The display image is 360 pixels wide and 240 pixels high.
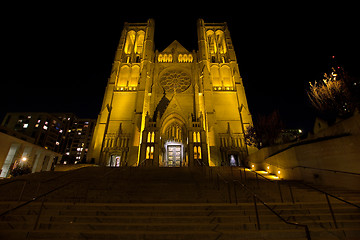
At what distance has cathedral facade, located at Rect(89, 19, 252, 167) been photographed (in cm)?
2053

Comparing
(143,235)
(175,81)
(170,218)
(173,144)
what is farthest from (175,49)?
(143,235)

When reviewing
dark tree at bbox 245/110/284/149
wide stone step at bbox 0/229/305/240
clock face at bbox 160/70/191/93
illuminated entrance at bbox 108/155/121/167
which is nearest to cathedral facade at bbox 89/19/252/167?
clock face at bbox 160/70/191/93

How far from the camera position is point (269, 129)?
1909cm

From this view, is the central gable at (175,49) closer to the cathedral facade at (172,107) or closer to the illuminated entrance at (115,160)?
the cathedral facade at (172,107)

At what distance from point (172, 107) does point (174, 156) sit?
6.86m

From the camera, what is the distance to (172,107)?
2273 centimetres

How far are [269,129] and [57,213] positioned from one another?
66.5 ft

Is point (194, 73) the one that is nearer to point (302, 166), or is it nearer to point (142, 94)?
point (142, 94)

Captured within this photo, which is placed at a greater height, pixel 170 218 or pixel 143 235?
pixel 170 218

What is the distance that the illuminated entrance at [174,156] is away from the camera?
2192 centimetres

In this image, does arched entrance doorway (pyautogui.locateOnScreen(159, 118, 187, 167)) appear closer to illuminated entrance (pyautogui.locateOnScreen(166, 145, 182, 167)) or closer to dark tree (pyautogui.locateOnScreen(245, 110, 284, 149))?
illuminated entrance (pyautogui.locateOnScreen(166, 145, 182, 167))

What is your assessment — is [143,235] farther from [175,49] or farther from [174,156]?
[175,49]

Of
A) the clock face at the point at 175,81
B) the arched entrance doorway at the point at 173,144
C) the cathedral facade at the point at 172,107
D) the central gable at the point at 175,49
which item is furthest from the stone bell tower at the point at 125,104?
the central gable at the point at 175,49

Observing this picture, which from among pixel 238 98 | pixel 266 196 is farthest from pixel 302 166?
pixel 238 98
